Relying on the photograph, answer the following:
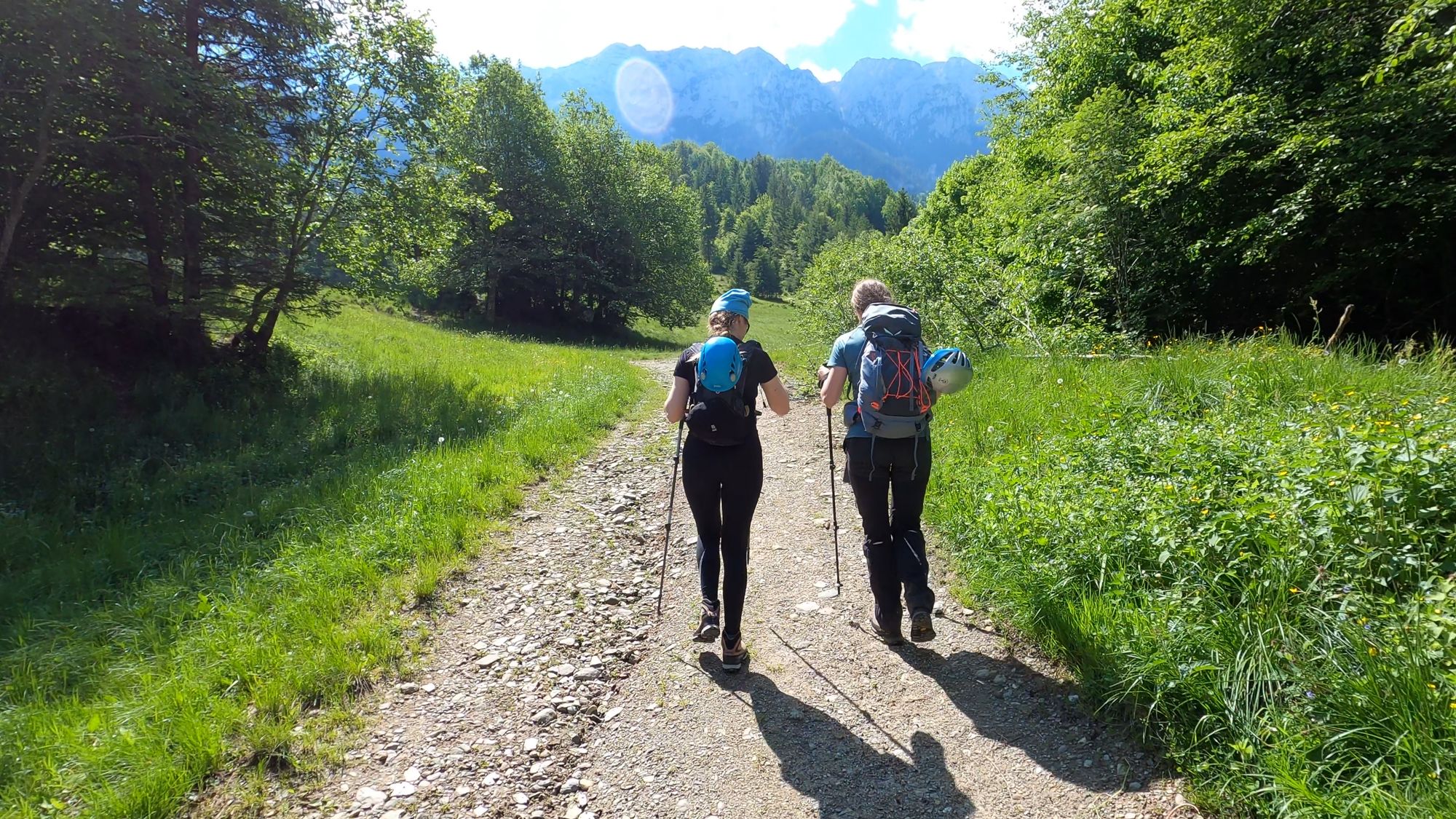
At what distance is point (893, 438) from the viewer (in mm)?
4398

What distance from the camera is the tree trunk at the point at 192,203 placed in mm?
10812

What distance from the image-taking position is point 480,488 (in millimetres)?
7770

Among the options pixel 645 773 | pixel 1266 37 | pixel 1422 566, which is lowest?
pixel 645 773

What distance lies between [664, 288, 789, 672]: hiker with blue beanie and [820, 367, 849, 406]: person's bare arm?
0.35 metres

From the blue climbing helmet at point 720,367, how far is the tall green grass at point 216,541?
3063 millimetres

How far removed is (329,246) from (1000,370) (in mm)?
14416

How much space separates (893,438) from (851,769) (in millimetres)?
2083

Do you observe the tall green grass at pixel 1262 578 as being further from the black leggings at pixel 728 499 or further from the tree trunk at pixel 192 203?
the tree trunk at pixel 192 203

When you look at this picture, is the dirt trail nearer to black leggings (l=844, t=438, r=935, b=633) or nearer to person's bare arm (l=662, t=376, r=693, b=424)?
black leggings (l=844, t=438, r=935, b=633)

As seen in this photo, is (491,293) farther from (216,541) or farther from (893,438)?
(893,438)

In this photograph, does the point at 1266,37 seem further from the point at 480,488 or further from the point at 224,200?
the point at 224,200

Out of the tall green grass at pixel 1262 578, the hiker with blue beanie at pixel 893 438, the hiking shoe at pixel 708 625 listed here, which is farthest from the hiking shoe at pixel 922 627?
the hiking shoe at pixel 708 625

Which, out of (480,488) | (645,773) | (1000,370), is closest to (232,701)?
(645,773)

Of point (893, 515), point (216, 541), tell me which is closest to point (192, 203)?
point (216, 541)
